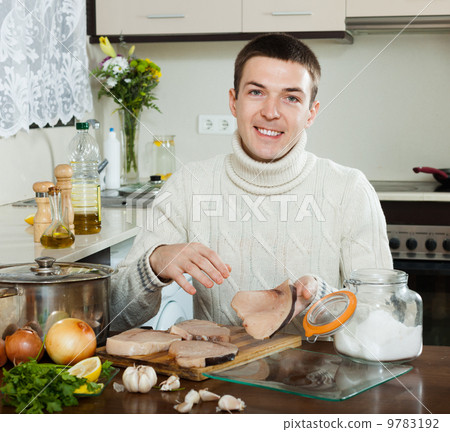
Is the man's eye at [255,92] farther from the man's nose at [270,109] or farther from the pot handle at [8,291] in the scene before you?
the pot handle at [8,291]

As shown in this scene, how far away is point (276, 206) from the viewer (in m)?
1.62

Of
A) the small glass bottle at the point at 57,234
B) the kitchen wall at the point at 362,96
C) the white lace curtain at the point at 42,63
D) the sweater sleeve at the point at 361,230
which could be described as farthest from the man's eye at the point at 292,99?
the kitchen wall at the point at 362,96

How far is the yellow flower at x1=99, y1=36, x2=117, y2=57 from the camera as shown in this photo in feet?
9.90

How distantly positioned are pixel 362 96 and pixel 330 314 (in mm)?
2299

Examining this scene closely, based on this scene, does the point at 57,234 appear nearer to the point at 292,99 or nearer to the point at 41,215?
the point at 41,215

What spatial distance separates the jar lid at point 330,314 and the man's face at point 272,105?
616 millimetres

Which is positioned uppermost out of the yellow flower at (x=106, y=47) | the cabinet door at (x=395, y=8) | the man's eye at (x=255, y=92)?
the cabinet door at (x=395, y=8)

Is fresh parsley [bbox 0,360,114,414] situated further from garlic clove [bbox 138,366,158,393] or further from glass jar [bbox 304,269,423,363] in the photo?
glass jar [bbox 304,269,423,363]

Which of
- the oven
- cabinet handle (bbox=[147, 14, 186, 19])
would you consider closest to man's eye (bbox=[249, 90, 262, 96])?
the oven

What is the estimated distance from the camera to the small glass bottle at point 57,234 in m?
1.74

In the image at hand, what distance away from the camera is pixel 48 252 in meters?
1.72

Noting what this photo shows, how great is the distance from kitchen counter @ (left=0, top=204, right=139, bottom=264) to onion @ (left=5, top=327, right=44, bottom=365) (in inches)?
22.5

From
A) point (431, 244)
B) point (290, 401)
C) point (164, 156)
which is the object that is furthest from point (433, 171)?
point (290, 401)

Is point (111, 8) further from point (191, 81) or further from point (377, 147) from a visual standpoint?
point (377, 147)
